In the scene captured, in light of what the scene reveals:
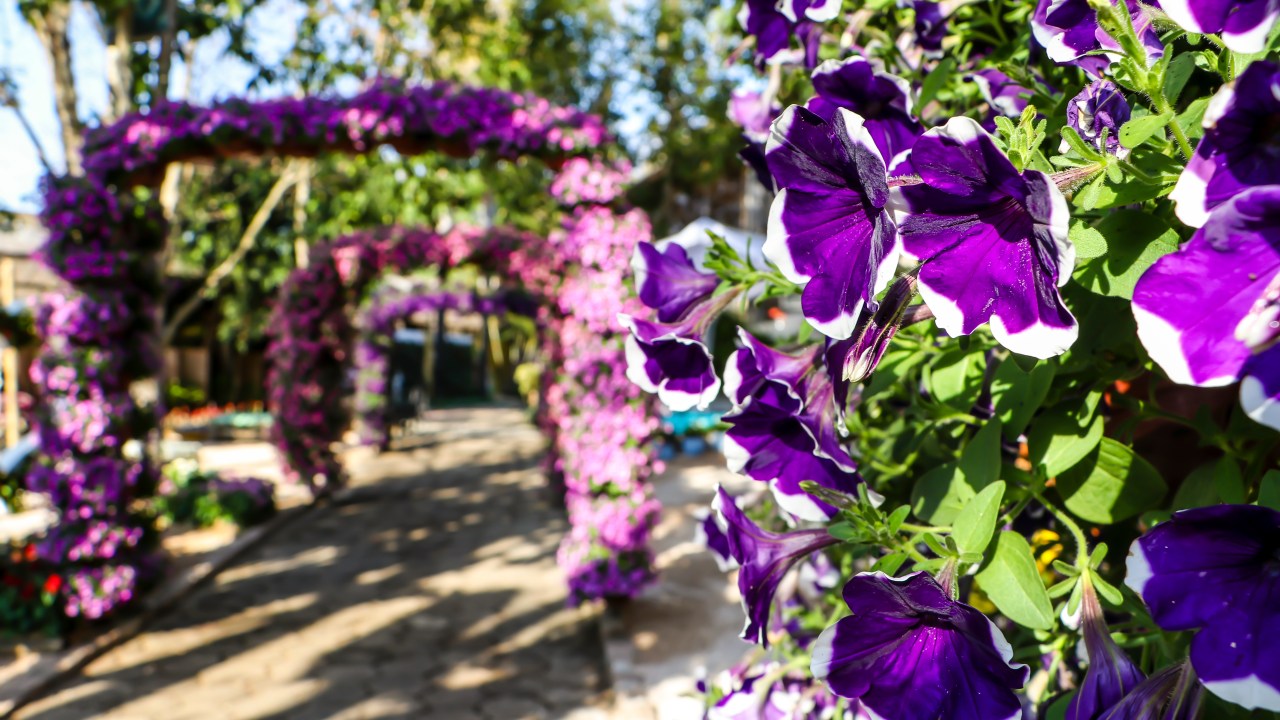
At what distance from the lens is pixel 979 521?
690mm

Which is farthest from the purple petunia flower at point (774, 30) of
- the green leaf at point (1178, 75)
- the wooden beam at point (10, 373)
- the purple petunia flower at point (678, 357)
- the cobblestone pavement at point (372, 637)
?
the wooden beam at point (10, 373)

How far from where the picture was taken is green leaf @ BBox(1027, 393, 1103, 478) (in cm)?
77

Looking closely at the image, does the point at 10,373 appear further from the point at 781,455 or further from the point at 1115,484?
the point at 1115,484

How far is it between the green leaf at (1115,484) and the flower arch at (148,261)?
534 cm

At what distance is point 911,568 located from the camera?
2.60 feet

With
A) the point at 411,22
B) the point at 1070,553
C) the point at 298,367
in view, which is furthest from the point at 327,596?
the point at 411,22

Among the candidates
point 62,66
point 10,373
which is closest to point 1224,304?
point 62,66

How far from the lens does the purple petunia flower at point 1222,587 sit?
48 cm

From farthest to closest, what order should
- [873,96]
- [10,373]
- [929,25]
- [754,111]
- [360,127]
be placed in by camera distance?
[10,373] < [360,127] < [754,111] < [929,25] < [873,96]

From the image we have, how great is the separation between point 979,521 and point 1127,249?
0.79ft

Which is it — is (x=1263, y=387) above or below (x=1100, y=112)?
below

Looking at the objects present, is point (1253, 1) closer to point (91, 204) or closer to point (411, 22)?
point (91, 204)

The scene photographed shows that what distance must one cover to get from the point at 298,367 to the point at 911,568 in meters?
10.8

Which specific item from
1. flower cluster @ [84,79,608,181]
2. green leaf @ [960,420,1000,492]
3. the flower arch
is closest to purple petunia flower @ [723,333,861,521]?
green leaf @ [960,420,1000,492]
